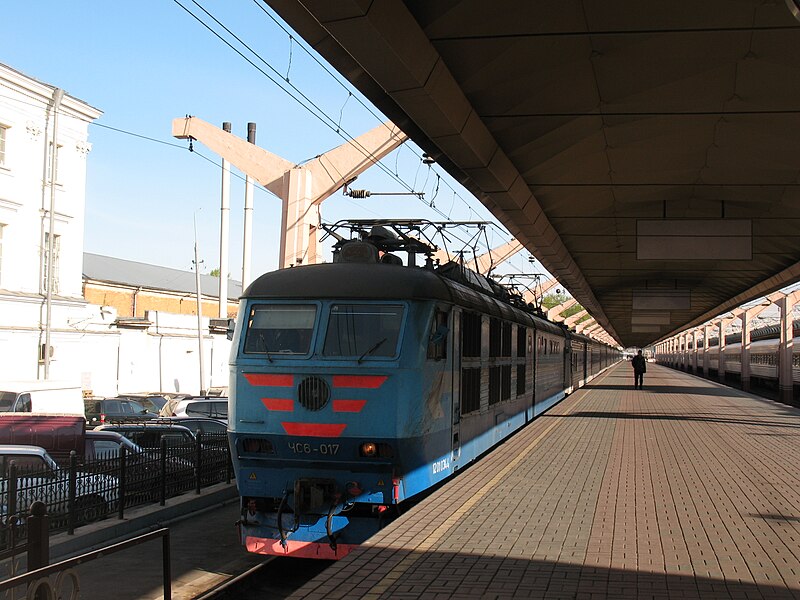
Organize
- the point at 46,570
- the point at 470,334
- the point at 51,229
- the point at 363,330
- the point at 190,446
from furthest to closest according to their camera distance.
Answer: the point at 51,229
the point at 190,446
the point at 470,334
the point at 363,330
the point at 46,570

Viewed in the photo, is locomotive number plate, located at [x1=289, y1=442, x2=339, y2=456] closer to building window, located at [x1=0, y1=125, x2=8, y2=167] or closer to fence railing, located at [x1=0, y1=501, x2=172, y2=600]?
fence railing, located at [x1=0, y1=501, x2=172, y2=600]

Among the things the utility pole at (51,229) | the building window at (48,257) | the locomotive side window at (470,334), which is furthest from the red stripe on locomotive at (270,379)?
the building window at (48,257)

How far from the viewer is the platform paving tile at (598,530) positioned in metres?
6.58

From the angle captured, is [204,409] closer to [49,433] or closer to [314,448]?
[49,433]

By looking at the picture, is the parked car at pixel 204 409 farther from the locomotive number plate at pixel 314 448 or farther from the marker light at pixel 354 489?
the marker light at pixel 354 489

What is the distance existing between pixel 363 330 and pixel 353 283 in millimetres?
563

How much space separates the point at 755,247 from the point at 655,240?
7.56 m

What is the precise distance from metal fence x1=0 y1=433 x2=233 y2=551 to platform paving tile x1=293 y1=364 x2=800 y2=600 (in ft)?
14.1

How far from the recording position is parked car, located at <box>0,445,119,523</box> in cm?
1048

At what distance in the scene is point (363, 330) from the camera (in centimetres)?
1000

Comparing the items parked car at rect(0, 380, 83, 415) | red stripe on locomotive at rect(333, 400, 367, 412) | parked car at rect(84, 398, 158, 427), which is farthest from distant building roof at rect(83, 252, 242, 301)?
red stripe on locomotive at rect(333, 400, 367, 412)

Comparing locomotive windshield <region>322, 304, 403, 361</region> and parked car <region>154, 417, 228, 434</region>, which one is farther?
parked car <region>154, 417, 228, 434</region>

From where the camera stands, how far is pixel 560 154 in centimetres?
1617

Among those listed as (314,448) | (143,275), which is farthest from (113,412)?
(143,275)
